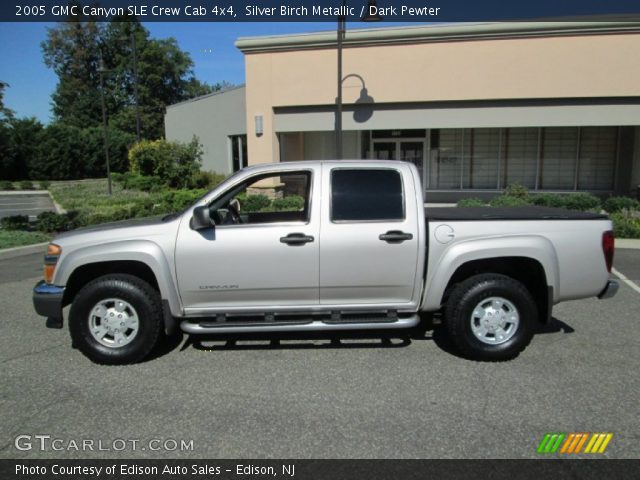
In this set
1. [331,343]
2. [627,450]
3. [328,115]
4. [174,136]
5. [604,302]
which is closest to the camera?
[627,450]

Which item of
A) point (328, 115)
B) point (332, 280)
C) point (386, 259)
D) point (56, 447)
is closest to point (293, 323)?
point (332, 280)

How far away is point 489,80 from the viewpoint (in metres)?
16.1

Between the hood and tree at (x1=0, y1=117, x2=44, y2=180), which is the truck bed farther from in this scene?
tree at (x1=0, y1=117, x2=44, y2=180)

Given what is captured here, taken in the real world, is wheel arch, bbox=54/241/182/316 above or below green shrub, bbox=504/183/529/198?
below

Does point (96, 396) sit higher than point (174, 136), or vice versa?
point (174, 136)

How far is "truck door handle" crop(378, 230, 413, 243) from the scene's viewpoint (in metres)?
4.58

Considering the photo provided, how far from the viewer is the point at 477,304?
463cm

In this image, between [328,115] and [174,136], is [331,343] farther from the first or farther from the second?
[174,136]

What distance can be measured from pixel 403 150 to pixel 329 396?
16436 mm

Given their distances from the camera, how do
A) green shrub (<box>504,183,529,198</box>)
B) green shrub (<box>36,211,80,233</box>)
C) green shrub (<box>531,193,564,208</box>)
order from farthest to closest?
green shrub (<box>504,183,529,198</box>), green shrub (<box>531,193,564,208</box>), green shrub (<box>36,211,80,233</box>)

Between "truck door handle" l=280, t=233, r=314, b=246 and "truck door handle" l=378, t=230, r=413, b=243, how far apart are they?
25.9 inches

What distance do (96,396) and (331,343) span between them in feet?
7.38

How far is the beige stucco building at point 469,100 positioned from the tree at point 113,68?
47.3 m

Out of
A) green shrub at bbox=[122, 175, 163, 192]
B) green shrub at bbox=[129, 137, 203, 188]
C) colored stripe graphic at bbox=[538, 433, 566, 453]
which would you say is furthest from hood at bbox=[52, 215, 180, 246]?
green shrub at bbox=[122, 175, 163, 192]
